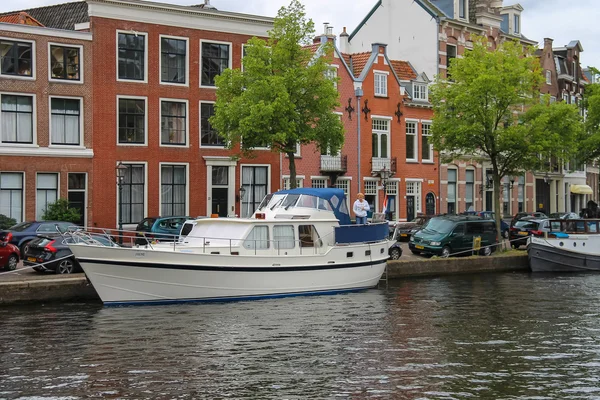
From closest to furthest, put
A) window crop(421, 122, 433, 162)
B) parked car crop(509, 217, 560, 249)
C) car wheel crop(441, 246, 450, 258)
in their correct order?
1. car wheel crop(441, 246, 450, 258)
2. parked car crop(509, 217, 560, 249)
3. window crop(421, 122, 433, 162)

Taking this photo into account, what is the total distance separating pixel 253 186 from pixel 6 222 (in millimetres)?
13626

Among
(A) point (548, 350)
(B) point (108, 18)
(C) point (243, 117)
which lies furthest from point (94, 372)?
(B) point (108, 18)

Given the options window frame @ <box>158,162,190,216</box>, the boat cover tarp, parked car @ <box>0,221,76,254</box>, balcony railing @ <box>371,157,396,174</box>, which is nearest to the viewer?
the boat cover tarp

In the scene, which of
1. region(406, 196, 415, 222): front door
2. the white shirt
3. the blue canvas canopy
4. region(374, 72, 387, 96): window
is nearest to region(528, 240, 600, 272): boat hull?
the white shirt

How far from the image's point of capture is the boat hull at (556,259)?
122ft

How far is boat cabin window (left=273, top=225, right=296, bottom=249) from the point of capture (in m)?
26.8

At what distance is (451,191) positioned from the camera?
56.9 meters

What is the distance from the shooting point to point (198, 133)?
141ft

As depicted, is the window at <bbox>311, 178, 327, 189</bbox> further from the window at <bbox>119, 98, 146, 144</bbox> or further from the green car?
the green car

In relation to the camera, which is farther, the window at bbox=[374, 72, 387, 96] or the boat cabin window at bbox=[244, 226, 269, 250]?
the window at bbox=[374, 72, 387, 96]

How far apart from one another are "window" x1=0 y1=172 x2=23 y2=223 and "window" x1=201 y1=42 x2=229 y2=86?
10.6m

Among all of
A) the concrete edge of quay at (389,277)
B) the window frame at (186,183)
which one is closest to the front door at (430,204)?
the concrete edge of quay at (389,277)

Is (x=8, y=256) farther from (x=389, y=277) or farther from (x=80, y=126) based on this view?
(x=389, y=277)

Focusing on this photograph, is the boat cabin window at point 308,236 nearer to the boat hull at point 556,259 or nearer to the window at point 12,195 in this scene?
the boat hull at point 556,259
